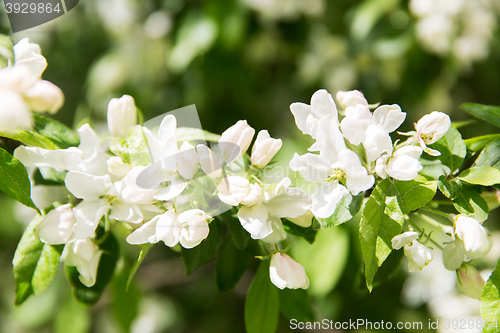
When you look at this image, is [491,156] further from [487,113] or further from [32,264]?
[32,264]

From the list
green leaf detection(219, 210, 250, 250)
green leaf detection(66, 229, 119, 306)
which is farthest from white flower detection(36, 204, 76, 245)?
green leaf detection(219, 210, 250, 250)

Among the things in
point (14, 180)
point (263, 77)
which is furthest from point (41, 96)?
point (263, 77)

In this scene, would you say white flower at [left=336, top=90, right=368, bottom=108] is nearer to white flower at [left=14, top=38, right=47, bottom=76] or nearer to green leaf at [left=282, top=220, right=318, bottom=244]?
green leaf at [left=282, top=220, right=318, bottom=244]

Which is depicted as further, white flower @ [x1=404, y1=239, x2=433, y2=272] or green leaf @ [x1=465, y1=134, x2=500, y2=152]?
green leaf @ [x1=465, y1=134, x2=500, y2=152]

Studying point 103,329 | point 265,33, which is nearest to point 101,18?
point 265,33

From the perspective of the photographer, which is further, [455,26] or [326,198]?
[455,26]

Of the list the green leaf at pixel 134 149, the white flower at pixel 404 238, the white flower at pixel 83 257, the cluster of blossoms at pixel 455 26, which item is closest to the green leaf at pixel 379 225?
the white flower at pixel 404 238

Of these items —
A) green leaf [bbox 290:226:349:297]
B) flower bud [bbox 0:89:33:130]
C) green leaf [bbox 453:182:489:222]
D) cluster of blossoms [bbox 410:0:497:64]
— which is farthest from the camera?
cluster of blossoms [bbox 410:0:497:64]

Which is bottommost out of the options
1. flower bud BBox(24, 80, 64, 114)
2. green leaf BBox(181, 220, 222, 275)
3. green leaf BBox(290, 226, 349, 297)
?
green leaf BBox(290, 226, 349, 297)
